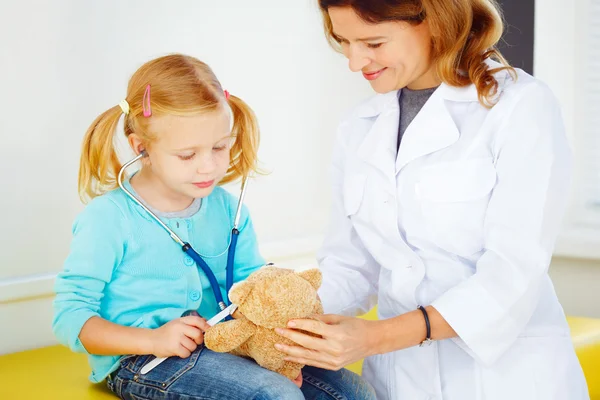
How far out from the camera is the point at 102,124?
5.18 feet

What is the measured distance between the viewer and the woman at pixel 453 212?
1404 millimetres

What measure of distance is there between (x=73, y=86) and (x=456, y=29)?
0.98 meters

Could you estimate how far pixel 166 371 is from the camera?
4.58 ft

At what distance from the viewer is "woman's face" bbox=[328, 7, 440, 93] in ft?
4.85

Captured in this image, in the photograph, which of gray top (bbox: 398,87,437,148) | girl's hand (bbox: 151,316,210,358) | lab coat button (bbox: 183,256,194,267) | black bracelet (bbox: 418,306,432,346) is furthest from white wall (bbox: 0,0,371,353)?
black bracelet (bbox: 418,306,432,346)

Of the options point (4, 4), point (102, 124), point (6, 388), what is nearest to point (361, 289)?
point (102, 124)

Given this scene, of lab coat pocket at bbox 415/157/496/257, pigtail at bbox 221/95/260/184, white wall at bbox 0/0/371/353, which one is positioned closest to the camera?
lab coat pocket at bbox 415/157/496/257

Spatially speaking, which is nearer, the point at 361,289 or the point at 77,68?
the point at 361,289

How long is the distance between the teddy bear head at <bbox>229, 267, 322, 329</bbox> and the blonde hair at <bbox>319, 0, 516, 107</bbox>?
0.52 m

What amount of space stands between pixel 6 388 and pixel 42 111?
668 millimetres

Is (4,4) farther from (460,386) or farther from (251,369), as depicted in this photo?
(460,386)

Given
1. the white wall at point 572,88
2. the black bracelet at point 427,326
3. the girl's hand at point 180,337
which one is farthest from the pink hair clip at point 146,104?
the white wall at point 572,88

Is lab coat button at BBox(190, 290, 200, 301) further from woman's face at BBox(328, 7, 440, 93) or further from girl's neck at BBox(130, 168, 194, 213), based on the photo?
woman's face at BBox(328, 7, 440, 93)

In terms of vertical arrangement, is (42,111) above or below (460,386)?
above
